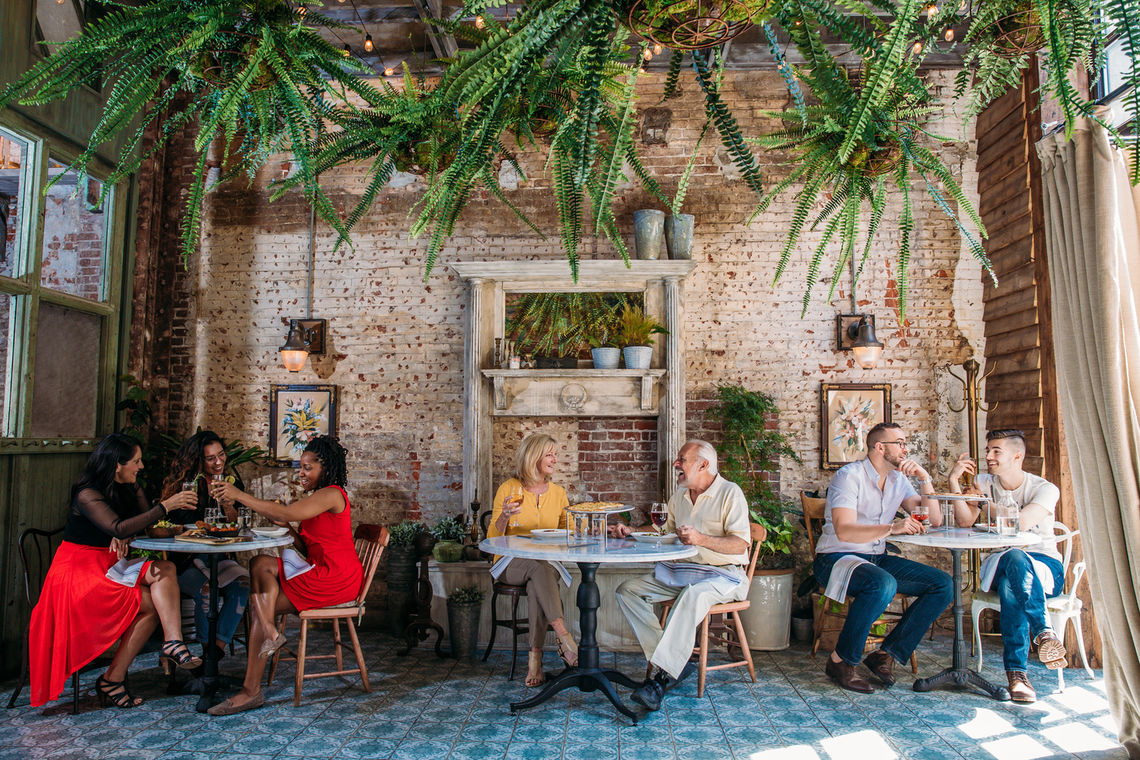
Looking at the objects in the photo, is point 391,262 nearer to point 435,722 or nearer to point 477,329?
point 477,329

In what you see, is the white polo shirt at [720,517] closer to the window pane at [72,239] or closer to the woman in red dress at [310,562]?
the woman in red dress at [310,562]

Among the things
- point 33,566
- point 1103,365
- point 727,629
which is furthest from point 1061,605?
point 33,566

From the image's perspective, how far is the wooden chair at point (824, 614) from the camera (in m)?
4.54

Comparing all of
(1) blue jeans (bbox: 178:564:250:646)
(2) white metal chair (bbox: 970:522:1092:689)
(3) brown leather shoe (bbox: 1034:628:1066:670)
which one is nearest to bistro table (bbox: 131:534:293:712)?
(1) blue jeans (bbox: 178:564:250:646)

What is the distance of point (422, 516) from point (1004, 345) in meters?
4.27

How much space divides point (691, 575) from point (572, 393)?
5.89 ft

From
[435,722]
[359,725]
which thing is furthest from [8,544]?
[435,722]

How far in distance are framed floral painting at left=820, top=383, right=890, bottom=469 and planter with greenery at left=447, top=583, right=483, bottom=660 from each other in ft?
8.73

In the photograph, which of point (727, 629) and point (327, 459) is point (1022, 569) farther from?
point (327, 459)

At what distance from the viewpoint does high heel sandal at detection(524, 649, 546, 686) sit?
154 inches

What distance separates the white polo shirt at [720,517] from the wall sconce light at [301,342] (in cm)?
307

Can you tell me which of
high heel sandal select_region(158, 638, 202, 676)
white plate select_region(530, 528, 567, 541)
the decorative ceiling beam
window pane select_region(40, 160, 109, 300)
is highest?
the decorative ceiling beam

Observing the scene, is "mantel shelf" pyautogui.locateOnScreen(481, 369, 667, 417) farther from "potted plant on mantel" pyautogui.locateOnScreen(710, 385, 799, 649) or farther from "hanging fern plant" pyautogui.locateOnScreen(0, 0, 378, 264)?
"hanging fern plant" pyautogui.locateOnScreen(0, 0, 378, 264)

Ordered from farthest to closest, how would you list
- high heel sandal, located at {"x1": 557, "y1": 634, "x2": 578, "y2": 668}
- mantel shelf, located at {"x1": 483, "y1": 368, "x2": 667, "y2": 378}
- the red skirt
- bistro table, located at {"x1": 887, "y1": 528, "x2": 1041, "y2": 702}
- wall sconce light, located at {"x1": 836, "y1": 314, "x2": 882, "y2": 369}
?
mantel shelf, located at {"x1": 483, "y1": 368, "x2": 667, "y2": 378}, wall sconce light, located at {"x1": 836, "y1": 314, "x2": 882, "y2": 369}, high heel sandal, located at {"x1": 557, "y1": 634, "x2": 578, "y2": 668}, bistro table, located at {"x1": 887, "y1": 528, "x2": 1041, "y2": 702}, the red skirt
